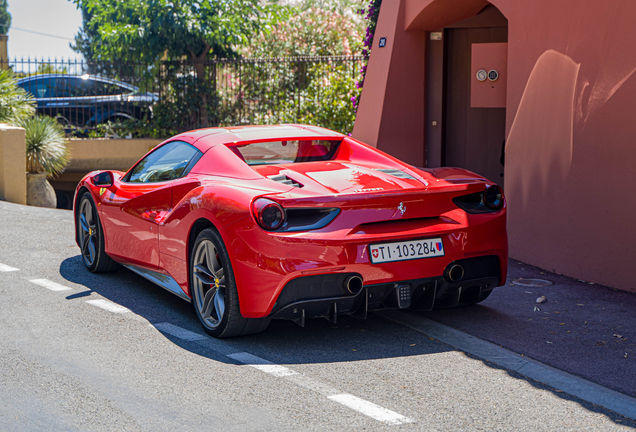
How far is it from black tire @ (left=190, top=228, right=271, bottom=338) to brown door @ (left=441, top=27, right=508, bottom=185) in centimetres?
682

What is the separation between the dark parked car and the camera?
1678 cm

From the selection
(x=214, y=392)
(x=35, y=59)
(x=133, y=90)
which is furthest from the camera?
(x=133, y=90)

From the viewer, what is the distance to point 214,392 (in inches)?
154

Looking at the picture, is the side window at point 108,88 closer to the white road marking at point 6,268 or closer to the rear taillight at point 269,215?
the white road marking at point 6,268

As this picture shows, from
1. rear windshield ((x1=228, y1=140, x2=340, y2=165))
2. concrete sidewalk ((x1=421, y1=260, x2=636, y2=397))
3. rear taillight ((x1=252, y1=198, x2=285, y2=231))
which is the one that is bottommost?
concrete sidewalk ((x1=421, y1=260, x2=636, y2=397))

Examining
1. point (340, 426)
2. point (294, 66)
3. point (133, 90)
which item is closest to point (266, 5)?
point (294, 66)

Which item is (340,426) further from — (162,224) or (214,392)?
(162,224)

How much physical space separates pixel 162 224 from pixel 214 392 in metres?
1.82

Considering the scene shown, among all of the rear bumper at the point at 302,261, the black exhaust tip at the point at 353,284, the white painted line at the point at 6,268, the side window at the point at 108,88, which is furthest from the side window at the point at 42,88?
the black exhaust tip at the point at 353,284

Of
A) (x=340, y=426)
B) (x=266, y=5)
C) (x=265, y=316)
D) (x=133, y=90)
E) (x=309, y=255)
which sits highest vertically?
(x=266, y=5)

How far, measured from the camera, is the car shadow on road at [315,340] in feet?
14.7

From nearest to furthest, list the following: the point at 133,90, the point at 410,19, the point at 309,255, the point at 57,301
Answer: the point at 309,255 < the point at 57,301 < the point at 410,19 < the point at 133,90

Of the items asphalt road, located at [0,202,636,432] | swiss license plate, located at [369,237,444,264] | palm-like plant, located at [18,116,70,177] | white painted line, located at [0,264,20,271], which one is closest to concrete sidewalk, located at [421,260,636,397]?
asphalt road, located at [0,202,636,432]

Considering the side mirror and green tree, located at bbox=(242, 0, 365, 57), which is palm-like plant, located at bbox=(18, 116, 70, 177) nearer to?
the side mirror
